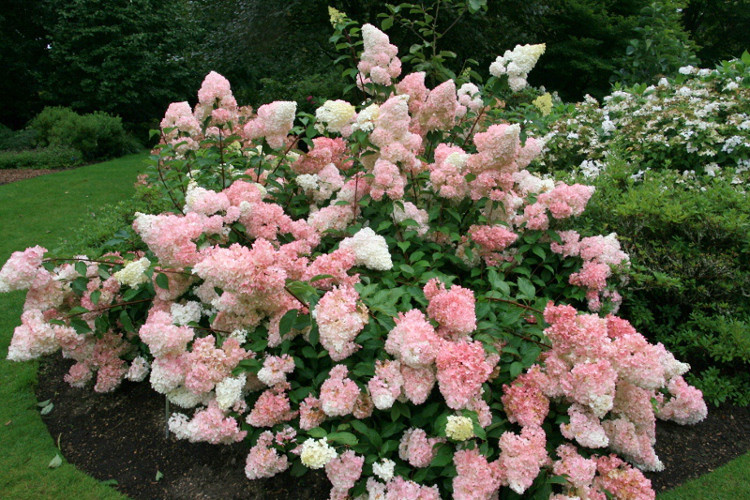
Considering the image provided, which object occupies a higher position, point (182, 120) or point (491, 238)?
point (182, 120)

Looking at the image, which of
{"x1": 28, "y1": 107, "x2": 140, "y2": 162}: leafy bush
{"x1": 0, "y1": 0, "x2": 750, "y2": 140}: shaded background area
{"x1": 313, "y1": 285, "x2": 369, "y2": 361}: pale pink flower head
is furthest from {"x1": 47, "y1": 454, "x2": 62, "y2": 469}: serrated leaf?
{"x1": 28, "y1": 107, "x2": 140, "y2": 162}: leafy bush

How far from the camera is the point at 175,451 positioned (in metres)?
2.44

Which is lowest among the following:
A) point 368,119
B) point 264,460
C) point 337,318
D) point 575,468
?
point 264,460

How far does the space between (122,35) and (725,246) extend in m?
16.2

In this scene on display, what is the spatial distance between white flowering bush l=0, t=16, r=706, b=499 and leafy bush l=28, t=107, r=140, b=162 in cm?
969

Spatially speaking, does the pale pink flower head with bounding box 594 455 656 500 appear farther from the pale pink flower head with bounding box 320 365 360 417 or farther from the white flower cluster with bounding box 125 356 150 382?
the white flower cluster with bounding box 125 356 150 382

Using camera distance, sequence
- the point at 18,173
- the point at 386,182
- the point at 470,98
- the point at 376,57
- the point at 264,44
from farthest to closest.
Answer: the point at 264,44 < the point at 18,173 < the point at 470,98 < the point at 376,57 < the point at 386,182

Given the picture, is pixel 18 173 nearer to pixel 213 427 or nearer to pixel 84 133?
pixel 84 133

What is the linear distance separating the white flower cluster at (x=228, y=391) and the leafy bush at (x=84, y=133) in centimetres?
1099

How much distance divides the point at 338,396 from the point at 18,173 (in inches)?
416

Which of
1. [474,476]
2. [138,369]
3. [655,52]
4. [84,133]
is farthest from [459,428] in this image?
[84,133]

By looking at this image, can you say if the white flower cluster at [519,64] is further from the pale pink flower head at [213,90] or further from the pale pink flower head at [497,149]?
the pale pink flower head at [213,90]

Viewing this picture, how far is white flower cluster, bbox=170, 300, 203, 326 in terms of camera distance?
2234 millimetres

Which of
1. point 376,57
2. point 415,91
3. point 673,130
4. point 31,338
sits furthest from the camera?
point 673,130
